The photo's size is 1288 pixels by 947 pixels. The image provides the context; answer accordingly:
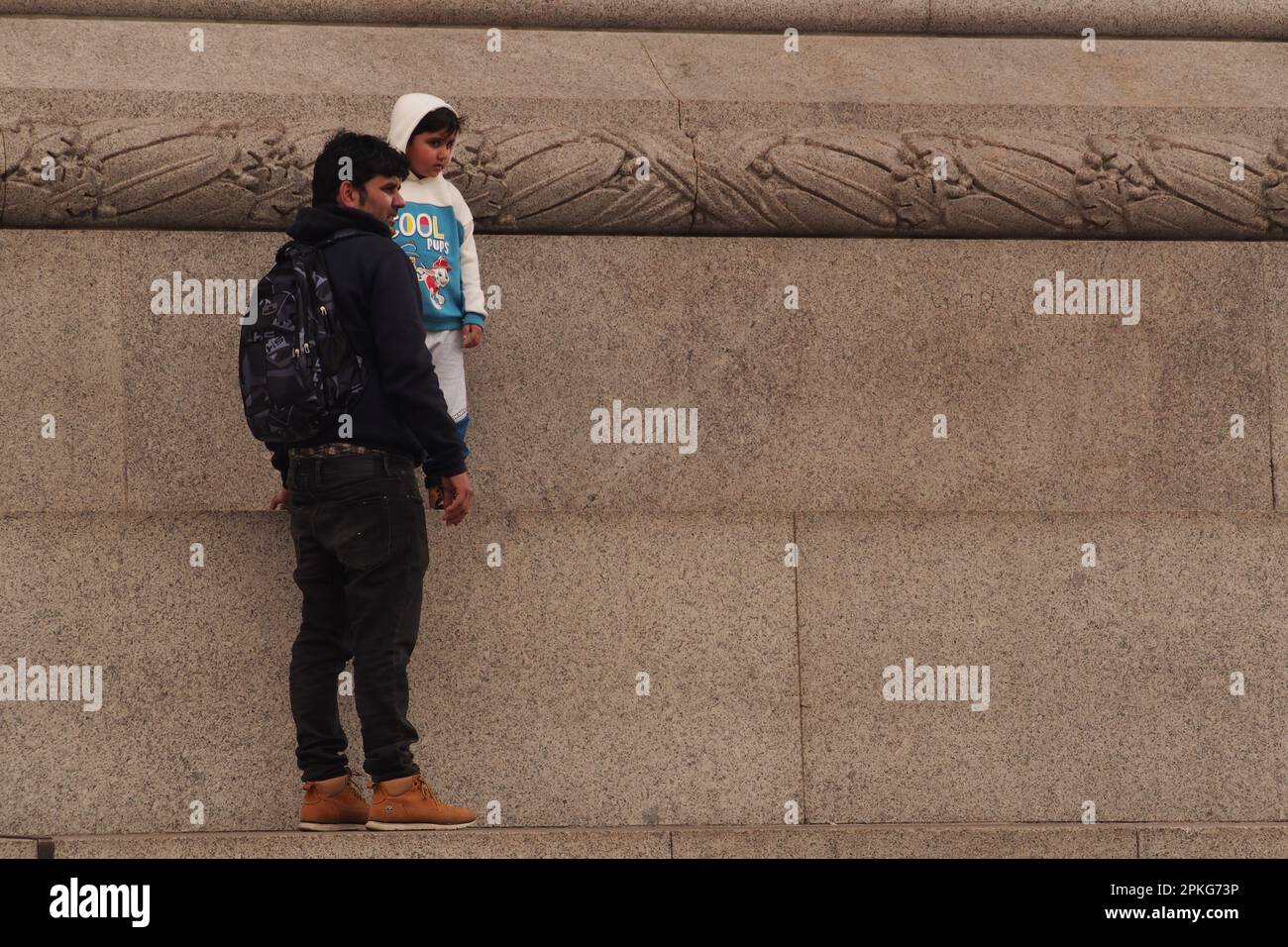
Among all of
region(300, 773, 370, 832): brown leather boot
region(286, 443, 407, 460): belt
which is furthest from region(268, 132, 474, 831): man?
region(300, 773, 370, 832): brown leather boot

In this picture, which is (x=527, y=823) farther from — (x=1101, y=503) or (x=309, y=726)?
(x=1101, y=503)

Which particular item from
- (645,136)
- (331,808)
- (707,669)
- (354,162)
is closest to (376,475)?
(354,162)

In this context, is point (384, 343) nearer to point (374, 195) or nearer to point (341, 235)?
point (341, 235)

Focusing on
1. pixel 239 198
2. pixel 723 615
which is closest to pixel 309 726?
pixel 723 615

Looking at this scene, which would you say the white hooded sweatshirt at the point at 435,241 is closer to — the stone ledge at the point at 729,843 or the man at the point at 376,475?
the man at the point at 376,475

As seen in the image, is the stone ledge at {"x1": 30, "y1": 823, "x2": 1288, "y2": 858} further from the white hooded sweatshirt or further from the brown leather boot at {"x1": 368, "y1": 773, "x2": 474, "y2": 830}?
the white hooded sweatshirt

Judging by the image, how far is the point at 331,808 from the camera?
6688mm

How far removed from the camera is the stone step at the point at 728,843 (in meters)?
6.47

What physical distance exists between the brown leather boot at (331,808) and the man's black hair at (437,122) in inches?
91.5

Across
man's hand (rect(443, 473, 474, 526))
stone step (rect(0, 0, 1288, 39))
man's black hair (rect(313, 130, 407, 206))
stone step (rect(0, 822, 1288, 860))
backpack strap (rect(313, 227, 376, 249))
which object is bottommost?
stone step (rect(0, 822, 1288, 860))

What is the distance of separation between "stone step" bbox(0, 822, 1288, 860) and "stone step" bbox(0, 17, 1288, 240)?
2432 mm

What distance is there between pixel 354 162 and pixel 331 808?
7.22 feet

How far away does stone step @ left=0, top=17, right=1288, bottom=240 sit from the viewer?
24.9ft

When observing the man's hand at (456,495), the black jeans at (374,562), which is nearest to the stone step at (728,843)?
the black jeans at (374,562)
